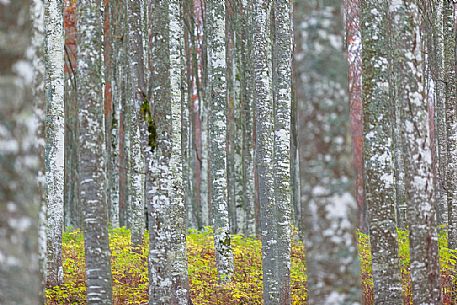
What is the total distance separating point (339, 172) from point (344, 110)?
1.54 feet

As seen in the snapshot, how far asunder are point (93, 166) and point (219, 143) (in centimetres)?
719

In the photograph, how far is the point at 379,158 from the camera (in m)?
9.16

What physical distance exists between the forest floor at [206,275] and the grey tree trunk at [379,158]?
4.08 m

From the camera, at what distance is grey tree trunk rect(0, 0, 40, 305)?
11.5 ft

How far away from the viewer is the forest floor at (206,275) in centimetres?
1373

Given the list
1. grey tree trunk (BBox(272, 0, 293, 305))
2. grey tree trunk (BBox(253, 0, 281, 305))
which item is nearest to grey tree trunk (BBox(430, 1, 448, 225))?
grey tree trunk (BBox(253, 0, 281, 305))

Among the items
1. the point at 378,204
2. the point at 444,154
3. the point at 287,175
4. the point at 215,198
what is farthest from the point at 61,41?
the point at 444,154

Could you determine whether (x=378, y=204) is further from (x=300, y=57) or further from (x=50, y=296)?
(x=50, y=296)

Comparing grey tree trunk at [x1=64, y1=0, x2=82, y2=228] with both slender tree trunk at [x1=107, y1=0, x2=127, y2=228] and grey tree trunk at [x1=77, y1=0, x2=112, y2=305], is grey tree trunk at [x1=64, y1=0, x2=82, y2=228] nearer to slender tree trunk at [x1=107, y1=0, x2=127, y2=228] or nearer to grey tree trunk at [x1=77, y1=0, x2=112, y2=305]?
slender tree trunk at [x1=107, y1=0, x2=127, y2=228]

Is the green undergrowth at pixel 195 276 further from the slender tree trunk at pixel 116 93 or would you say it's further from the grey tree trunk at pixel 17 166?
the grey tree trunk at pixel 17 166

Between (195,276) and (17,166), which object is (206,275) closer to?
→ (195,276)

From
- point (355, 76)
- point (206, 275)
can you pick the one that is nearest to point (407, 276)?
point (206, 275)

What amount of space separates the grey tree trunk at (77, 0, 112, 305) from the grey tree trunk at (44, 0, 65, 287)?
20.6 ft

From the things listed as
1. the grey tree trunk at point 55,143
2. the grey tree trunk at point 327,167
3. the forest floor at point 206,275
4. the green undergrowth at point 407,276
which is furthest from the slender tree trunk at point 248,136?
the grey tree trunk at point 327,167
